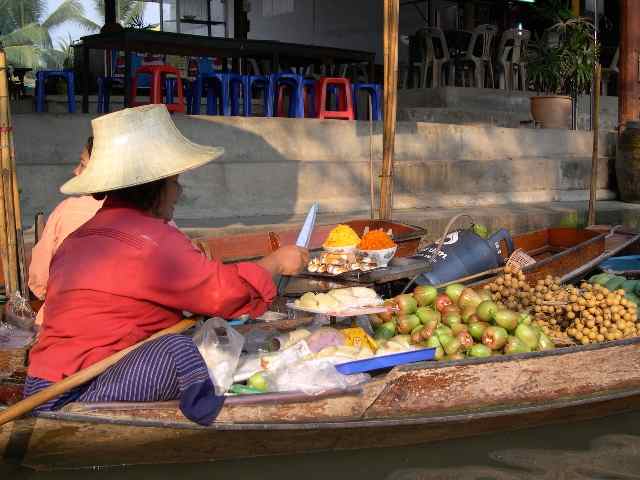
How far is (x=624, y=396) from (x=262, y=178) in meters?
4.26

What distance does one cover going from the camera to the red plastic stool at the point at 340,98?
8.54m

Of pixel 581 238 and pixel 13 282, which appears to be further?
pixel 581 238

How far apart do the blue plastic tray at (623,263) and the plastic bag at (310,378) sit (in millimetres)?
3272

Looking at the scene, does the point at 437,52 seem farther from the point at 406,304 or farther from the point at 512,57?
the point at 406,304

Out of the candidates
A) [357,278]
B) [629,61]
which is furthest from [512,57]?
[357,278]

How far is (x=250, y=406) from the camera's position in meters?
3.14

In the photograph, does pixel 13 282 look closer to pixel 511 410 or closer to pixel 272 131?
pixel 511 410

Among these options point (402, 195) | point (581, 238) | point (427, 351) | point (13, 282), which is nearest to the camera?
point (427, 351)

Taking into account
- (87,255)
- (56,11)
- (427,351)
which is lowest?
(427,351)

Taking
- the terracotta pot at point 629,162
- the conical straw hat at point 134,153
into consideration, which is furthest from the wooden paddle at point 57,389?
the terracotta pot at point 629,162

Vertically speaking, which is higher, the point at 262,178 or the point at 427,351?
the point at 262,178

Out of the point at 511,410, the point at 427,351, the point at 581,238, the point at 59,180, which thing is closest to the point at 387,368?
the point at 427,351

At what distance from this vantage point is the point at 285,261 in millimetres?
3115

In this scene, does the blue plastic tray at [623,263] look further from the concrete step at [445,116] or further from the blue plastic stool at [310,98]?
the concrete step at [445,116]
